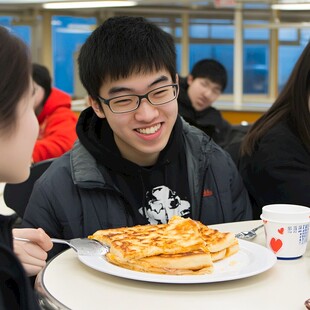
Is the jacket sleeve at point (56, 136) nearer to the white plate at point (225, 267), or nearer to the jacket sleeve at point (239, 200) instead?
the jacket sleeve at point (239, 200)

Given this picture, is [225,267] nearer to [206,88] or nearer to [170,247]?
[170,247]

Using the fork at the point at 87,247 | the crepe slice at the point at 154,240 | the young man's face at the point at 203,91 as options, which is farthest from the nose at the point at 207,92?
the fork at the point at 87,247

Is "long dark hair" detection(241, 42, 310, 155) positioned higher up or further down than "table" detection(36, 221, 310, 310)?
higher up

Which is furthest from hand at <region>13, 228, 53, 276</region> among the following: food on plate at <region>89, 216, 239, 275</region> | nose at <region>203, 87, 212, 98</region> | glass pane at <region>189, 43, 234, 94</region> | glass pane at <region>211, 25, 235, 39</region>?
glass pane at <region>211, 25, 235, 39</region>

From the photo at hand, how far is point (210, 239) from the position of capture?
140 cm

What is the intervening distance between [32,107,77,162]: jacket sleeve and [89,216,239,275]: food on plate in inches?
94.7

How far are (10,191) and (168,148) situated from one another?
70 centimetres

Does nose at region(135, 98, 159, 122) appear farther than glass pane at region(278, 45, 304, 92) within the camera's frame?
No

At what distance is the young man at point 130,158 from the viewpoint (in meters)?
1.74

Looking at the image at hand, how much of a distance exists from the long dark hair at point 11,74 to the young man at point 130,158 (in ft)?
1.98

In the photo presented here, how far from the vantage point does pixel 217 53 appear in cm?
895

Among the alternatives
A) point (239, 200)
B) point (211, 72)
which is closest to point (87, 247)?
point (239, 200)

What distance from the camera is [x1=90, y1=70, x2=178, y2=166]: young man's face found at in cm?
171

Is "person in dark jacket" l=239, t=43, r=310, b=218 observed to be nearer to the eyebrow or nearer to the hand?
the eyebrow
